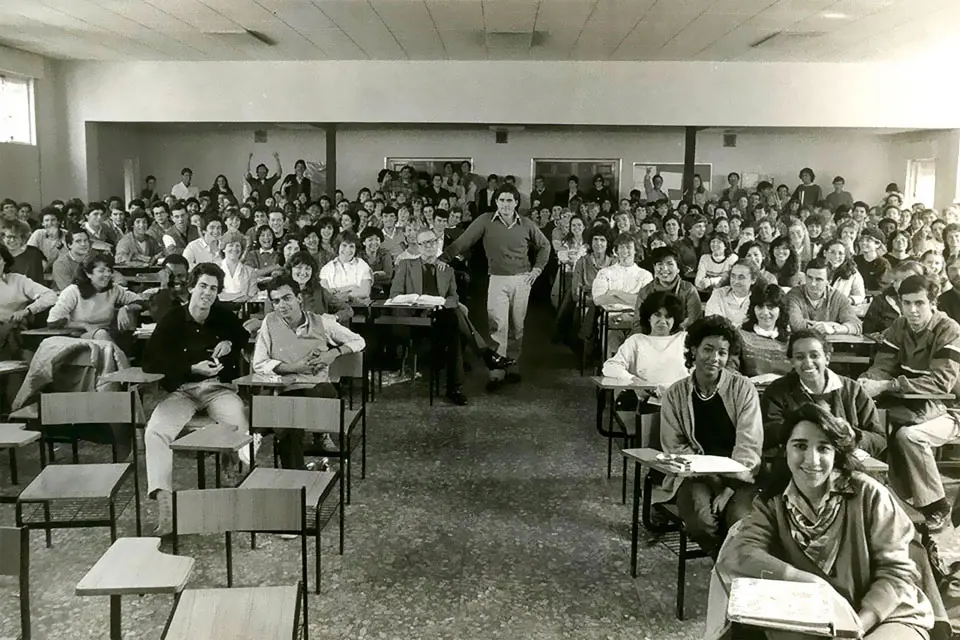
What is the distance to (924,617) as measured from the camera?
2268 millimetres

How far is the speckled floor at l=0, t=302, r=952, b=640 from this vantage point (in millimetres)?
3121

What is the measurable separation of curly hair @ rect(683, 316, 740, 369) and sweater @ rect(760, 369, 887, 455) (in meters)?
0.32

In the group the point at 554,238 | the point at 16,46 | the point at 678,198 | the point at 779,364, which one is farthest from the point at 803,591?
the point at 678,198

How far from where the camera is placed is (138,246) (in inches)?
352

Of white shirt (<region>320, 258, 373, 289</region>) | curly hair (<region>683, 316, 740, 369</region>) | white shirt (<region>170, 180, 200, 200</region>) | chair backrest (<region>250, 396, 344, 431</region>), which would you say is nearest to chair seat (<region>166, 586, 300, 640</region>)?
chair backrest (<region>250, 396, 344, 431</region>)

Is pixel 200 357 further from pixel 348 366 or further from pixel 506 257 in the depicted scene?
pixel 506 257

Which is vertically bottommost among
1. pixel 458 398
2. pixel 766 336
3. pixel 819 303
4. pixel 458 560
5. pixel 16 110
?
pixel 458 560

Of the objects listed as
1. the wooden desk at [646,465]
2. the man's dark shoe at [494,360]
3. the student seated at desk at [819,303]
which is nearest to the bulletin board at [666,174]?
the man's dark shoe at [494,360]

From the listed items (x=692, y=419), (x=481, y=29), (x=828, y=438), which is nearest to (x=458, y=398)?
(x=692, y=419)

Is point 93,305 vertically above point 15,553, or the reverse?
point 93,305

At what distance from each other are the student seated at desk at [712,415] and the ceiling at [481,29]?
→ 4.70 meters

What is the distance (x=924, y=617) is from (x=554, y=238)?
29.8 ft

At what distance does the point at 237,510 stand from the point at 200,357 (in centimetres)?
196

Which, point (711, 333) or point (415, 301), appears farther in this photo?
point (415, 301)
